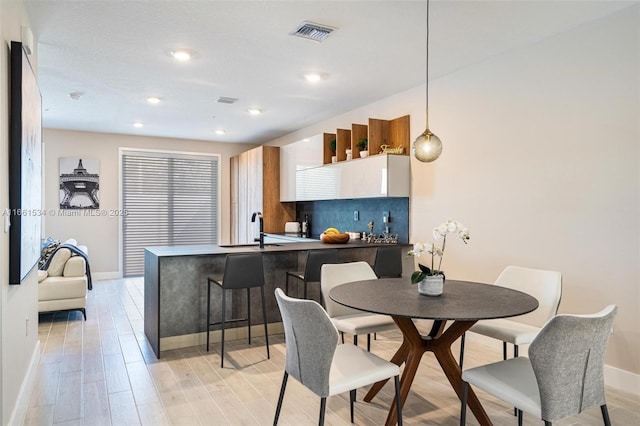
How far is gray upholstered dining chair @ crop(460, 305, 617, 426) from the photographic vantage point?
174cm

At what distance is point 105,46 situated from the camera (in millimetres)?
3525

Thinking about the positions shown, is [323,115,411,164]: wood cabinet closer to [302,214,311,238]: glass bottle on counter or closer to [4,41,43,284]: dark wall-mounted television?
[302,214,311,238]: glass bottle on counter

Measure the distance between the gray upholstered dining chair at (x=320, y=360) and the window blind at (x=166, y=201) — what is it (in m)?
6.39

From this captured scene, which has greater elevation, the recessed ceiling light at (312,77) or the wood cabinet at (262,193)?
the recessed ceiling light at (312,77)

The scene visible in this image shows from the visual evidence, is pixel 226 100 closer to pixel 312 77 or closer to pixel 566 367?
pixel 312 77

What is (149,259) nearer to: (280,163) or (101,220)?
(280,163)

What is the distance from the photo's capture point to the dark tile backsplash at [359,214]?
15.9 ft

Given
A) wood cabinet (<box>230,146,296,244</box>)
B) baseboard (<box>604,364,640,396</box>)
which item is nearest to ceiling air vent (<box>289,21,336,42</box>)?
baseboard (<box>604,364,640,396</box>)

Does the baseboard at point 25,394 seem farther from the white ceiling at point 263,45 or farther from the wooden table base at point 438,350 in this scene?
the white ceiling at point 263,45

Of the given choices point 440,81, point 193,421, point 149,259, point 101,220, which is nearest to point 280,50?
point 440,81

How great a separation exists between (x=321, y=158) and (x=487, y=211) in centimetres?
256

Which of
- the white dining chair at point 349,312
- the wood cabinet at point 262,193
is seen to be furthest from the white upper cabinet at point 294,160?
the white dining chair at point 349,312

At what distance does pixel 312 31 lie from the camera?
3193mm

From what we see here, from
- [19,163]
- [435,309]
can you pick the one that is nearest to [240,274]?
[19,163]
